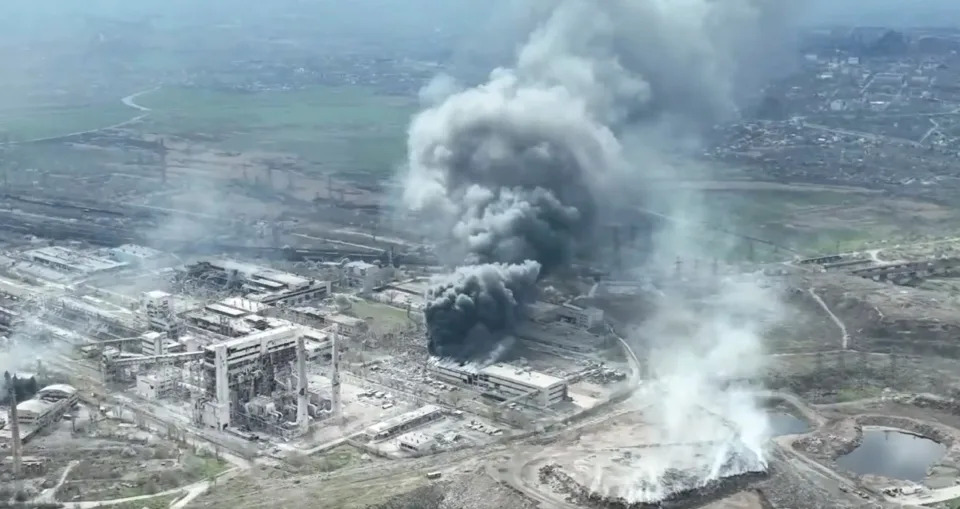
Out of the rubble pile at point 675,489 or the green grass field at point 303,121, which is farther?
the green grass field at point 303,121

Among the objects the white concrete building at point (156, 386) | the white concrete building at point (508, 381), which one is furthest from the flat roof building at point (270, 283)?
the white concrete building at point (508, 381)

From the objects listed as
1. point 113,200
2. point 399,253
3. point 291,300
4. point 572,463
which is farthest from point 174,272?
point 572,463

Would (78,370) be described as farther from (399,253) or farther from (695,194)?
(695,194)

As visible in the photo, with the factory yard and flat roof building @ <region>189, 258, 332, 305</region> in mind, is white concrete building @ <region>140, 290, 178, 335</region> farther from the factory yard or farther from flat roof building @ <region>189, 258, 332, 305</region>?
flat roof building @ <region>189, 258, 332, 305</region>

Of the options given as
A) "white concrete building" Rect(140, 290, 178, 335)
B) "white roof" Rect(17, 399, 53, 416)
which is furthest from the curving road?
"white roof" Rect(17, 399, 53, 416)

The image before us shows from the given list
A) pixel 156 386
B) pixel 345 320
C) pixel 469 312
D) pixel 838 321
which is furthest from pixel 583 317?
pixel 156 386

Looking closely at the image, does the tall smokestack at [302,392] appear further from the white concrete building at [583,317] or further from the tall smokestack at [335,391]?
the white concrete building at [583,317]
